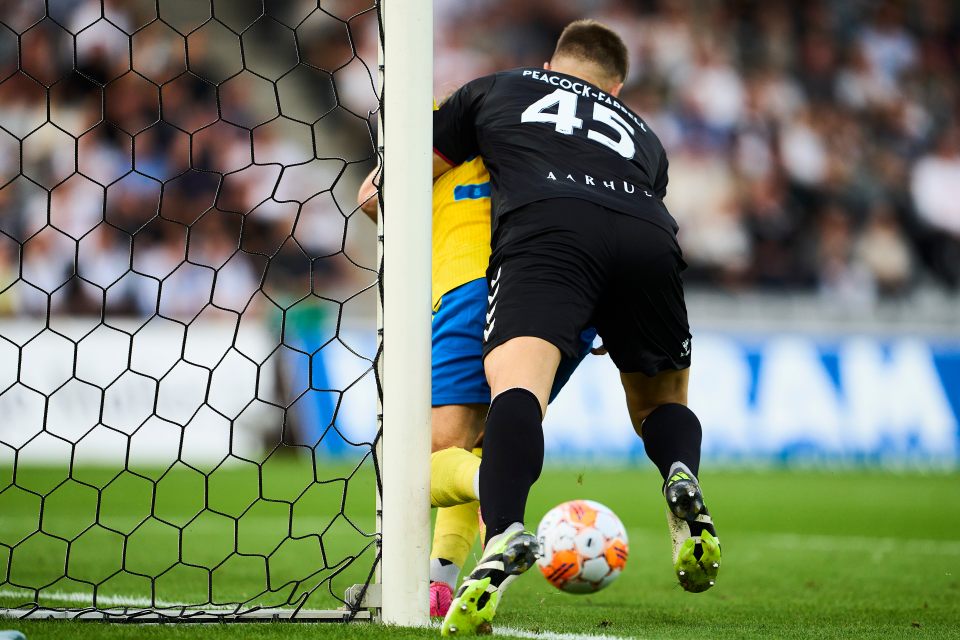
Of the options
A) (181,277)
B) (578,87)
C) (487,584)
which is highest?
(181,277)

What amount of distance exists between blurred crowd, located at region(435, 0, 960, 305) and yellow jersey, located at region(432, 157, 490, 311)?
8.82 meters

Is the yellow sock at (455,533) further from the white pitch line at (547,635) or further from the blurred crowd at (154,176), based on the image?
the blurred crowd at (154,176)

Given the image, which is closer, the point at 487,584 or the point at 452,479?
the point at 487,584

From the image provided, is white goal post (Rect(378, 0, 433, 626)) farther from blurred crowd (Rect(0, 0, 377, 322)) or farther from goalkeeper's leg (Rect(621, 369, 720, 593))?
blurred crowd (Rect(0, 0, 377, 322))

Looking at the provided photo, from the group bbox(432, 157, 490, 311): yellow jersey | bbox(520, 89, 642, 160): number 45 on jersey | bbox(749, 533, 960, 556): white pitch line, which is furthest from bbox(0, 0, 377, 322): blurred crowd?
bbox(520, 89, 642, 160): number 45 on jersey

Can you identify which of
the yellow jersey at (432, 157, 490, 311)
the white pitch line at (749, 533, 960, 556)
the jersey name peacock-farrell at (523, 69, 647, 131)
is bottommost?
the white pitch line at (749, 533, 960, 556)

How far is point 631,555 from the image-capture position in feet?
18.1

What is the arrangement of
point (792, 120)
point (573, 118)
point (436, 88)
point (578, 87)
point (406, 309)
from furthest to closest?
point (792, 120) → point (436, 88) → point (578, 87) → point (573, 118) → point (406, 309)

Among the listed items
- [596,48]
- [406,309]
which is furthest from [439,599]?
[596,48]

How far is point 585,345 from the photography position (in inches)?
144

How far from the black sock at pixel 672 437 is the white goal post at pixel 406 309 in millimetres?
732

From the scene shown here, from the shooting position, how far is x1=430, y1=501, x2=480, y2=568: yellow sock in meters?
3.72

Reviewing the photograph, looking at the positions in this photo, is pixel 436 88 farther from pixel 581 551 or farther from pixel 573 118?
→ pixel 581 551

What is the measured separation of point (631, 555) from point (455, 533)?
1965mm
